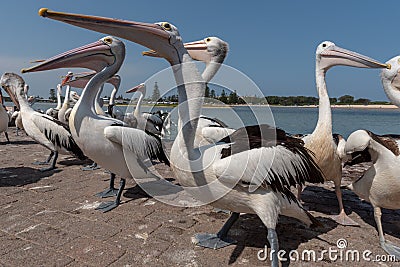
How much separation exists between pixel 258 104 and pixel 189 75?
83cm

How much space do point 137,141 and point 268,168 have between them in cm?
194

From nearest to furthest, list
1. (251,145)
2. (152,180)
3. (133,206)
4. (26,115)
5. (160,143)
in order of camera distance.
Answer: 1. (251,145)
2. (133,206)
3. (160,143)
4. (152,180)
5. (26,115)

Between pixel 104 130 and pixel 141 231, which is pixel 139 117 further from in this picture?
pixel 141 231

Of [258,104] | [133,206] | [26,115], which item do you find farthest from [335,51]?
[26,115]

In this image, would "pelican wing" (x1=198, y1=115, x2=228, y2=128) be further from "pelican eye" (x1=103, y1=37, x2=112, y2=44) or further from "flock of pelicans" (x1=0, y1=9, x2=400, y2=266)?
"pelican eye" (x1=103, y1=37, x2=112, y2=44)

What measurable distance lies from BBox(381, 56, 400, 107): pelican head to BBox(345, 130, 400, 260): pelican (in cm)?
66

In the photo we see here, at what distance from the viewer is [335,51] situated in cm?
351

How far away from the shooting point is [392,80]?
3.05 metres

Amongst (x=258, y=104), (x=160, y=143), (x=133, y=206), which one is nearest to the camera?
(x=258, y=104)

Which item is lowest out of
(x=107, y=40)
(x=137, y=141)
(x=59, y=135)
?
(x=59, y=135)

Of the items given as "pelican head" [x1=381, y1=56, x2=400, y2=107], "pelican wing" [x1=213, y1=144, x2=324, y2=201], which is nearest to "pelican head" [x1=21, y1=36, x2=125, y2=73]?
"pelican wing" [x1=213, y1=144, x2=324, y2=201]

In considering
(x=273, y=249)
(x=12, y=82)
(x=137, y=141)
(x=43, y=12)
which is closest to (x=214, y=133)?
(x=137, y=141)

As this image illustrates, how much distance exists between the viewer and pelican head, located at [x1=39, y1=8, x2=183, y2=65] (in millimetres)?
1938

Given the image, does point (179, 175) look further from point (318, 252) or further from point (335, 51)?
point (335, 51)
